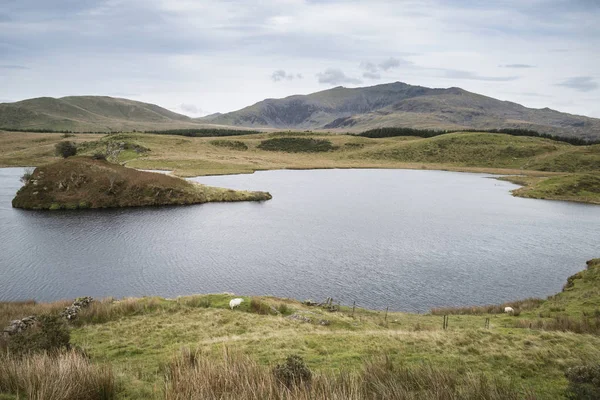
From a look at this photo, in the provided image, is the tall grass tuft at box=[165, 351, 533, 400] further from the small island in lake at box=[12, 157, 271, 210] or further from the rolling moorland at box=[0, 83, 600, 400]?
the small island in lake at box=[12, 157, 271, 210]

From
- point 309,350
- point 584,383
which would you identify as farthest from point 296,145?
point 584,383

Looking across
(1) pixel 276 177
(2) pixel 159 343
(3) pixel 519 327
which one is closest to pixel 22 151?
(1) pixel 276 177

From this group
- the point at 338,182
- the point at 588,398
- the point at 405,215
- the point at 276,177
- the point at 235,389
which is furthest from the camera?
the point at 276,177

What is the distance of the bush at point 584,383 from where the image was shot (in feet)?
30.4

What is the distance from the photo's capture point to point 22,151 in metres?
141

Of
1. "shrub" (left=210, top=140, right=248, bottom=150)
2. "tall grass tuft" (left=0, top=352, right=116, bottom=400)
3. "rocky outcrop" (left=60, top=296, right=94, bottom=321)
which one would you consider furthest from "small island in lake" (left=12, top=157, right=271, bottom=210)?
"shrub" (left=210, top=140, right=248, bottom=150)

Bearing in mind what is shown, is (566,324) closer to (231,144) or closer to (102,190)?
(102,190)

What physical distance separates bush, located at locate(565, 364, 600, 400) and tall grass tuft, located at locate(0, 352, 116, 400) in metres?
11.1

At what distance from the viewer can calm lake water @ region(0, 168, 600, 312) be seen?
30016 mm

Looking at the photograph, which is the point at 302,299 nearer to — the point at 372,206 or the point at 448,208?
the point at 372,206

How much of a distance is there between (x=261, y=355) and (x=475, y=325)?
46.6 ft

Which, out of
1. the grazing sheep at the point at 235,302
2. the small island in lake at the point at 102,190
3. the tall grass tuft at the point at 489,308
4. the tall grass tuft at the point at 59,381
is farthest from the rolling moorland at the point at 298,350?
the small island in lake at the point at 102,190

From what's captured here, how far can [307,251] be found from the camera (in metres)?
38.9

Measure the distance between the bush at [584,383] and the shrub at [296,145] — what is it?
539ft
